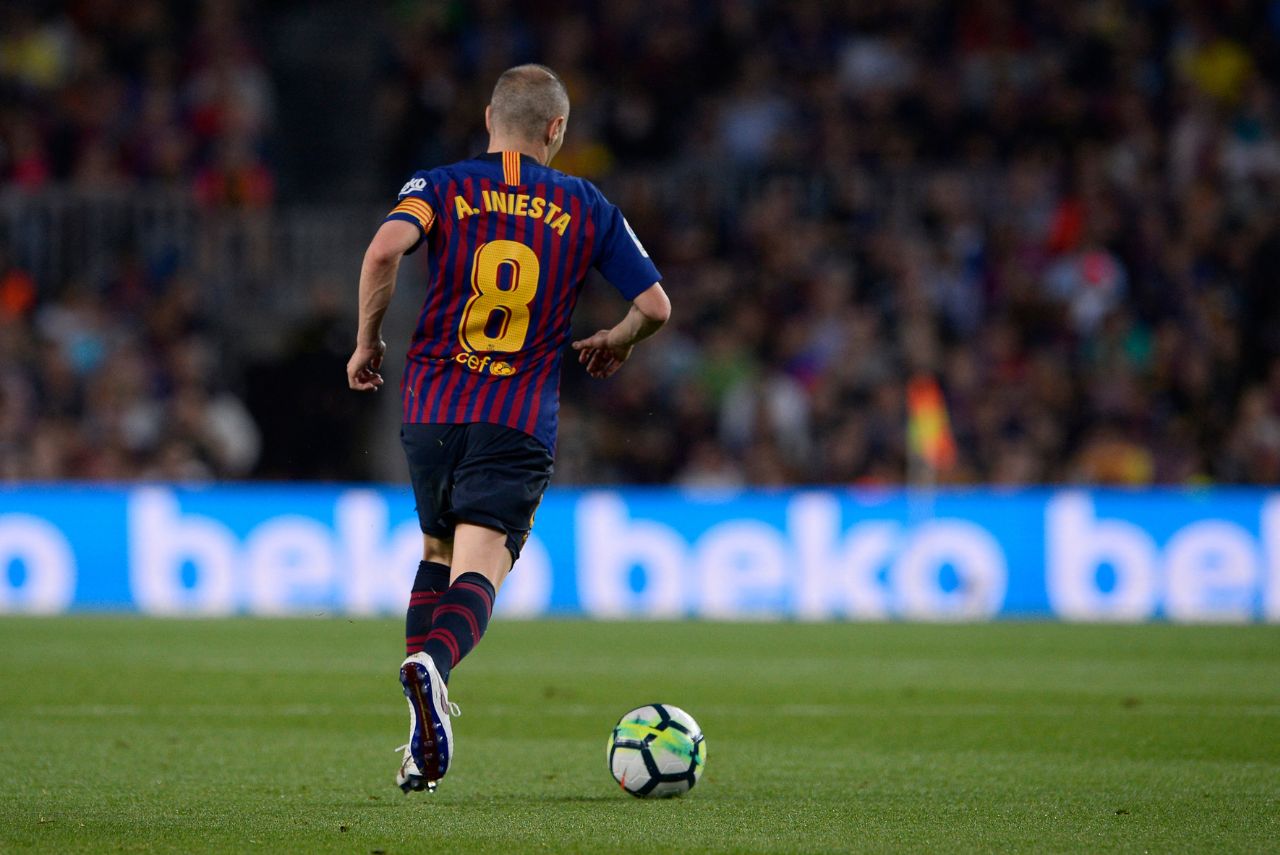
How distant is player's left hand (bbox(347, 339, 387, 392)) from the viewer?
5.59 metres

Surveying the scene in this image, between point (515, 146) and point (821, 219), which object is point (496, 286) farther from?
point (821, 219)

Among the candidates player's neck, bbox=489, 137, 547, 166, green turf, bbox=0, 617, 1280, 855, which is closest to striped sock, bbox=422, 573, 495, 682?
green turf, bbox=0, 617, 1280, 855

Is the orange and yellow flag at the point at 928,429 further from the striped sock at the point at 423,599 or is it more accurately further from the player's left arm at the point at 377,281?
the player's left arm at the point at 377,281

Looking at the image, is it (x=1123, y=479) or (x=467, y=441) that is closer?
(x=467, y=441)

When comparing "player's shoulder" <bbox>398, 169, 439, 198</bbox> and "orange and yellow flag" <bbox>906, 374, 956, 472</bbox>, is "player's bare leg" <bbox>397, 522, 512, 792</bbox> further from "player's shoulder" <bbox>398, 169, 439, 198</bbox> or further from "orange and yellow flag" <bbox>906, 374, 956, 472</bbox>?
"orange and yellow flag" <bbox>906, 374, 956, 472</bbox>

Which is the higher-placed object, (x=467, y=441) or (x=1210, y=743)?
(x=467, y=441)

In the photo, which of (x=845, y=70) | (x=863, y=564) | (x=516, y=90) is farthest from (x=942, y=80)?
(x=516, y=90)

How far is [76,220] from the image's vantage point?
18328 millimetres

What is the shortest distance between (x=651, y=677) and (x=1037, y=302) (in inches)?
329

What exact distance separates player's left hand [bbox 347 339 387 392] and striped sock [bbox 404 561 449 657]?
1.86 feet

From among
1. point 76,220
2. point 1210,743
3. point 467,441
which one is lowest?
point 1210,743

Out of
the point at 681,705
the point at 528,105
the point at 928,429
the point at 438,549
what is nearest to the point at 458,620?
the point at 438,549

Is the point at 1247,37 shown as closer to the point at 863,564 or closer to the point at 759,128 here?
the point at 759,128

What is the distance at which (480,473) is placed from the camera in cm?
559
